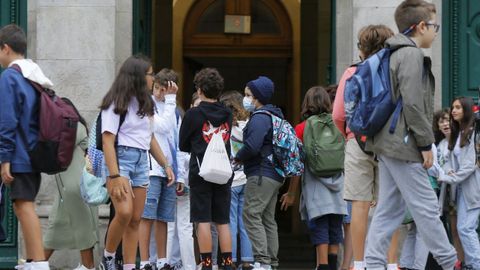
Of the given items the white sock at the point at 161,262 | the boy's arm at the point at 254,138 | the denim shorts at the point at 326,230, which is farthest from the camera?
the denim shorts at the point at 326,230

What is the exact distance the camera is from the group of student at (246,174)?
26.3 feet

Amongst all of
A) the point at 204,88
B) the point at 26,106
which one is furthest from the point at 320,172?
the point at 26,106

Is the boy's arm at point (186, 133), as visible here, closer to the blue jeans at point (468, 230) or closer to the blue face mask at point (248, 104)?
the blue face mask at point (248, 104)

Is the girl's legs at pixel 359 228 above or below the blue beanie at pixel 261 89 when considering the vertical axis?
below

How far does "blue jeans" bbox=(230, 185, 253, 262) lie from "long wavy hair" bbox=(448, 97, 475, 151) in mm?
2513

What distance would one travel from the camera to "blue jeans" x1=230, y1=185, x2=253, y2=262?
36.1 feet

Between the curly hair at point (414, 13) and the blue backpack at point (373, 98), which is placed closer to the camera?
the blue backpack at point (373, 98)

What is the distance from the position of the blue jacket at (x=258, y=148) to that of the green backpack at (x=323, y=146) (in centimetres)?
39

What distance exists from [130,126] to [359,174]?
78.6 inches

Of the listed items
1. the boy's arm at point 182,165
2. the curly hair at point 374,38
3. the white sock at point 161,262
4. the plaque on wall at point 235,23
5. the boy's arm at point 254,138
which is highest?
the plaque on wall at point 235,23

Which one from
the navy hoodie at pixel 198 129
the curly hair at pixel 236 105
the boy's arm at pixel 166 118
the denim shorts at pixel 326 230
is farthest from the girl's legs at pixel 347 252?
the boy's arm at pixel 166 118

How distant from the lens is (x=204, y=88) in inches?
403

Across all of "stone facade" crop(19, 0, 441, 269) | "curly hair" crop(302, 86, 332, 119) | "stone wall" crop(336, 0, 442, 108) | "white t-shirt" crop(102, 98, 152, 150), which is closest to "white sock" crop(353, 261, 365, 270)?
"white t-shirt" crop(102, 98, 152, 150)

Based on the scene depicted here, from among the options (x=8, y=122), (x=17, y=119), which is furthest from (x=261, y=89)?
(x=8, y=122)
